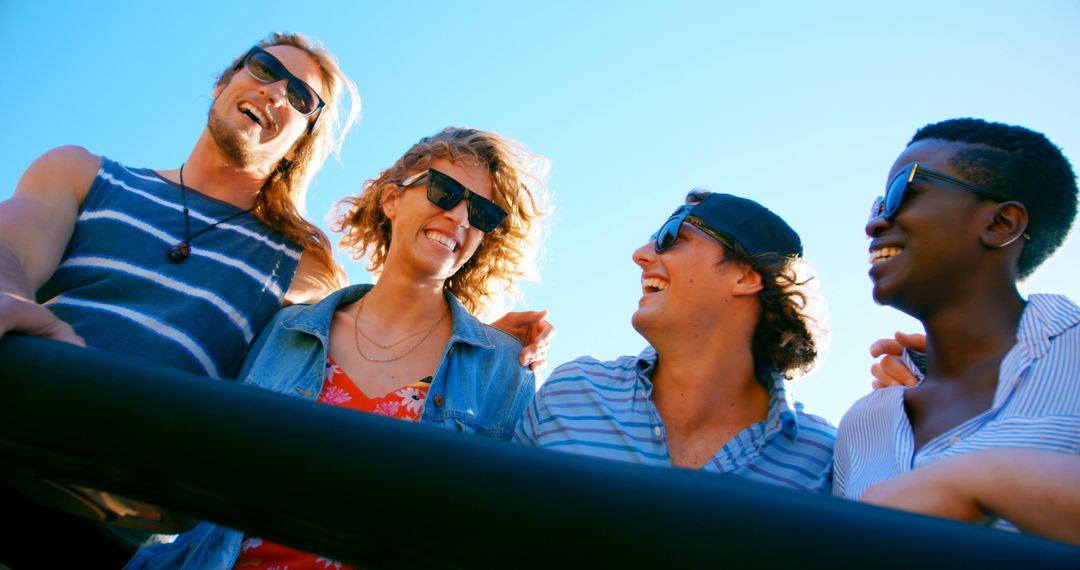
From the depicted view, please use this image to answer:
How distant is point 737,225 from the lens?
3.41m

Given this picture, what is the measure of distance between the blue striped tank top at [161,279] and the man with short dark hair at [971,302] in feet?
7.29

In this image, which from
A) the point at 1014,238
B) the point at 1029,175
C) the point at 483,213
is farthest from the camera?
the point at 483,213

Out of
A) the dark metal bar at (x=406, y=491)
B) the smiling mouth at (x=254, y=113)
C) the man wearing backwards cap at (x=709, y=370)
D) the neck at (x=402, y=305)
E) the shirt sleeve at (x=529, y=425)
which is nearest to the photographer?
the dark metal bar at (x=406, y=491)

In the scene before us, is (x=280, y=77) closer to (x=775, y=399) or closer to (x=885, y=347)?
(x=775, y=399)

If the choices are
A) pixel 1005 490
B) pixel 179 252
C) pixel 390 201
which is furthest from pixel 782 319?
pixel 179 252

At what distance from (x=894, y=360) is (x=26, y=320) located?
8.28ft

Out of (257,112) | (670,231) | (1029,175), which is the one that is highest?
(1029,175)

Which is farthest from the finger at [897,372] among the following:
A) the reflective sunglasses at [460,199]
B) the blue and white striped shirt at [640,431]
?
the reflective sunglasses at [460,199]

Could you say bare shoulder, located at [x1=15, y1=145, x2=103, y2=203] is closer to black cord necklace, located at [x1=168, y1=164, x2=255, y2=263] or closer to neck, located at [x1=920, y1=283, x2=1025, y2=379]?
black cord necklace, located at [x1=168, y1=164, x2=255, y2=263]

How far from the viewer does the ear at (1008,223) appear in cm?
262

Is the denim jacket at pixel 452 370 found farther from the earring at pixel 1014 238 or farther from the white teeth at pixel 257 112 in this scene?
the earring at pixel 1014 238

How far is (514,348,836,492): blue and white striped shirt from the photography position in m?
2.75

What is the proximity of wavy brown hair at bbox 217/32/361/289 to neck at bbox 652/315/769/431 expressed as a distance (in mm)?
1601

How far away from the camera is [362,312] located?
3.60m
